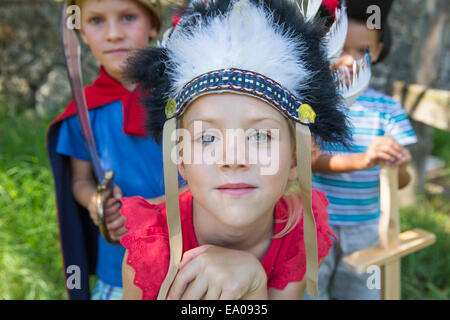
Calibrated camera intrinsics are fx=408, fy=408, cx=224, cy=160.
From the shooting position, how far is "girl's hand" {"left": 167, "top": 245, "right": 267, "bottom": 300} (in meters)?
0.95

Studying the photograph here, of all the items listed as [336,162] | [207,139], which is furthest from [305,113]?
[336,162]

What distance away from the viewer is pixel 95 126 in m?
1.56

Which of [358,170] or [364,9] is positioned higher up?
[364,9]

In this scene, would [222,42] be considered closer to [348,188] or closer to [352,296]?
[348,188]

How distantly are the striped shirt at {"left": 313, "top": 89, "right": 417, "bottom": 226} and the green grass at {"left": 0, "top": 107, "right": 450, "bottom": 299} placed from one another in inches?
30.3

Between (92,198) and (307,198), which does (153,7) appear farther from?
(307,198)

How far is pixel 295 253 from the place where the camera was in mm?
1158

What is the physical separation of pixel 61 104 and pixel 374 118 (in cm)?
305

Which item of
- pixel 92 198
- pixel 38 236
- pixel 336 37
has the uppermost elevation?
pixel 336 37

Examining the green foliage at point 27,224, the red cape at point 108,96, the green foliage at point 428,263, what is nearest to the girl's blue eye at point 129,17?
the red cape at point 108,96

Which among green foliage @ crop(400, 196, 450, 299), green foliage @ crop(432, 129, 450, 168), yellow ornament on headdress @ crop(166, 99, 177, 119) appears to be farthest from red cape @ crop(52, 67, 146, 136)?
green foliage @ crop(432, 129, 450, 168)

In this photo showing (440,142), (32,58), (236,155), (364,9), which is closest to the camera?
(236,155)

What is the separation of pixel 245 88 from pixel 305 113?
0.17 metres

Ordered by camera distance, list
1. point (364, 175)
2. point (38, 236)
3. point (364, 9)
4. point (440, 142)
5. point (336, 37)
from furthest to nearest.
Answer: point (440, 142) → point (38, 236) → point (364, 175) → point (364, 9) → point (336, 37)
